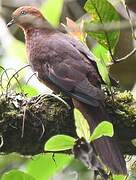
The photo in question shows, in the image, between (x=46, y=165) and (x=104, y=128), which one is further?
(x=46, y=165)

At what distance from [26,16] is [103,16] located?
84 centimetres

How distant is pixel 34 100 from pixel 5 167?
899 mm

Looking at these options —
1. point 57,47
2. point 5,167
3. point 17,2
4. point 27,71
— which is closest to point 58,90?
point 57,47

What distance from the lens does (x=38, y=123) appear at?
2.15 meters

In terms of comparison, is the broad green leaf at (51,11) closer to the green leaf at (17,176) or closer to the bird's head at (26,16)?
the bird's head at (26,16)

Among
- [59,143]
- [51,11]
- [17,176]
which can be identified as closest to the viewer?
[59,143]

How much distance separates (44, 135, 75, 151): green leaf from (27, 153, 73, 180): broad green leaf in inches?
19.6

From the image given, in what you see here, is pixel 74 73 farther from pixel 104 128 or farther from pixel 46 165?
pixel 104 128

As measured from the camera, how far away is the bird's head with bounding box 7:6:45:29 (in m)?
2.87

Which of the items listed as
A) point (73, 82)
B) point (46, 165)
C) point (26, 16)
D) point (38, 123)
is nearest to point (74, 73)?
point (73, 82)

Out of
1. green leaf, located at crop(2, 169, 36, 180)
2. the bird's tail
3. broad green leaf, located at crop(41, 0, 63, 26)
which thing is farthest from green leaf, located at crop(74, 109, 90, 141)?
broad green leaf, located at crop(41, 0, 63, 26)

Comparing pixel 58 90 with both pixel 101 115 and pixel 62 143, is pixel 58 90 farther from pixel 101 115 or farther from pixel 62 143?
pixel 62 143

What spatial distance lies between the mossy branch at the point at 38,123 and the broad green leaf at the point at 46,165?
2.2 inches

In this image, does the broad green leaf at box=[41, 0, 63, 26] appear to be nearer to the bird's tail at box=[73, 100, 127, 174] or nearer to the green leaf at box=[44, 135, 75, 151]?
the bird's tail at box=[73, 100, 127, 174]
